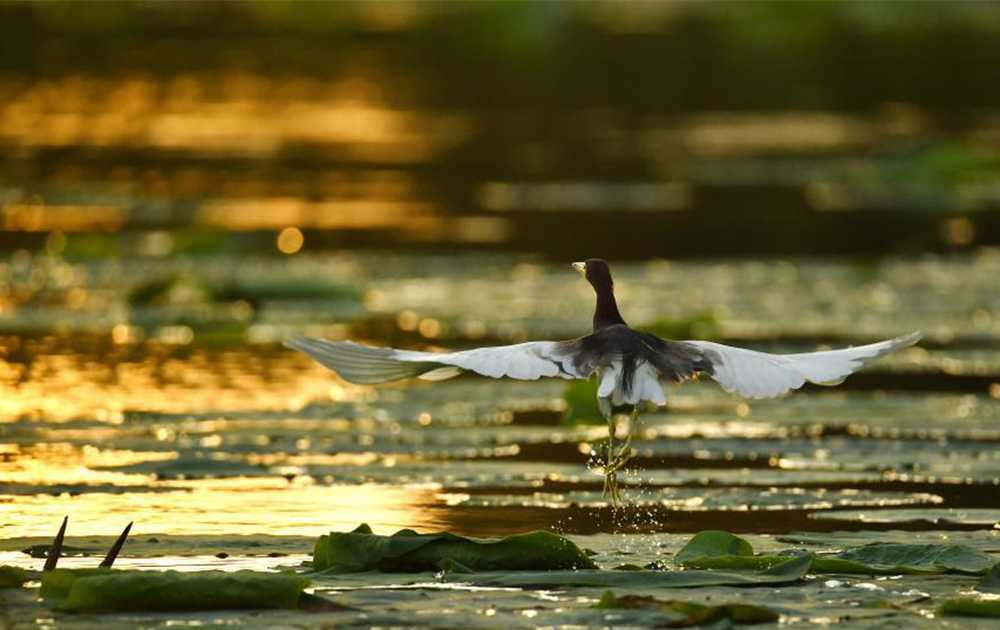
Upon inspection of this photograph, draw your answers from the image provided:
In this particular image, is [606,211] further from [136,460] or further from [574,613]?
[574,613]

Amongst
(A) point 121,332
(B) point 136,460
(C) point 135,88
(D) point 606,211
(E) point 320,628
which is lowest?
(E) point 320,628

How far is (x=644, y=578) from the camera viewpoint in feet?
25.7

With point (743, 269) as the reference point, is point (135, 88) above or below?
above

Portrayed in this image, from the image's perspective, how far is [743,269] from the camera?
1900cm

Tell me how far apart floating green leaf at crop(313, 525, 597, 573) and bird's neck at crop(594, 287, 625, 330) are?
3.64 feet

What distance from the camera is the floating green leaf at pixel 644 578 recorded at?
7801 mm

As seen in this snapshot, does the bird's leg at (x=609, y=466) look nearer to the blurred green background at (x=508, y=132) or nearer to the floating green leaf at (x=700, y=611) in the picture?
the floating green leaf at (x=700, y=611)

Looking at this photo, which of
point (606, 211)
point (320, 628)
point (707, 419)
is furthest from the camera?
point (606, 211)

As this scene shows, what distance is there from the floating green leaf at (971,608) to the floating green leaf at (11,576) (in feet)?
9.28

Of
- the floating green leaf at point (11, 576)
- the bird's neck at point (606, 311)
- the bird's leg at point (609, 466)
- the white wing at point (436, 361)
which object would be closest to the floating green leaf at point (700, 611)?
the white wing at point (436, 361)

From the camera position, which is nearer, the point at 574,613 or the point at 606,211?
the point at 574,613

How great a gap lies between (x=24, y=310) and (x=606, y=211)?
7838mm

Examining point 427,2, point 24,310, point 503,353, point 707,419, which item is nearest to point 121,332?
point 24,310

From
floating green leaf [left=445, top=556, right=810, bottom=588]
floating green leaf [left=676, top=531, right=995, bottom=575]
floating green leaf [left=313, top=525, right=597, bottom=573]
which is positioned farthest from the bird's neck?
floating green leaf [left=445, top=556, right=810, bottom=588]
